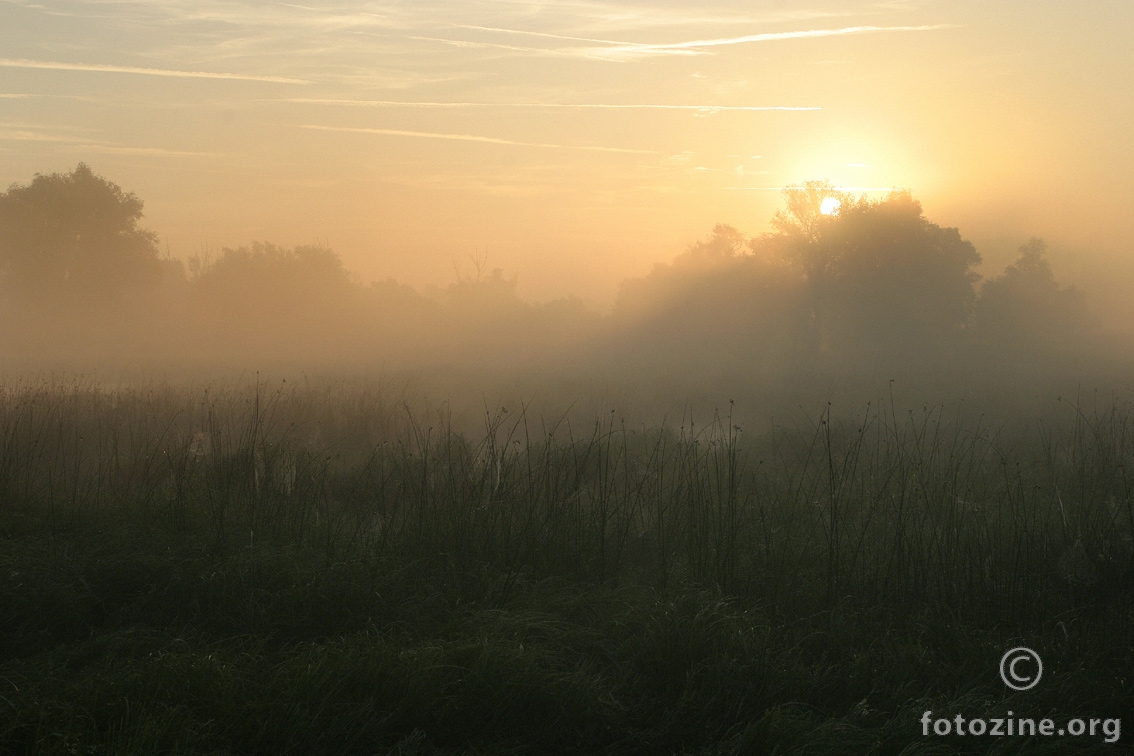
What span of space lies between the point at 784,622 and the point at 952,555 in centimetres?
164

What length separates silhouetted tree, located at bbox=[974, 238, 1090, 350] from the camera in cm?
4428

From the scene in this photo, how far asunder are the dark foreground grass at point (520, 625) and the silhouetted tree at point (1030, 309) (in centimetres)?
4044

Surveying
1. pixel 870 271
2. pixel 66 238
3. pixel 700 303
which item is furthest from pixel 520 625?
pixel 66 238

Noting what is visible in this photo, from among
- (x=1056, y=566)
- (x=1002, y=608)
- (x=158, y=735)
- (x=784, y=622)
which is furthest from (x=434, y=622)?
(x=1056, y=566)

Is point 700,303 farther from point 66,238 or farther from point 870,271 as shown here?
point 66,238

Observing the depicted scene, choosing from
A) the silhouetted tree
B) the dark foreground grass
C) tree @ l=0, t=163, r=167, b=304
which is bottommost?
the dark foreground grass

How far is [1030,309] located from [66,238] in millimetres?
52130

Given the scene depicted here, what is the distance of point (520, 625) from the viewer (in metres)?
5.07

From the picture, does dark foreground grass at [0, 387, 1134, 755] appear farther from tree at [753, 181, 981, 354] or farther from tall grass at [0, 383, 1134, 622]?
tree at [753, 181, 981, 354]

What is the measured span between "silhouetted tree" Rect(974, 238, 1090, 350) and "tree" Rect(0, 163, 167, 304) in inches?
1773

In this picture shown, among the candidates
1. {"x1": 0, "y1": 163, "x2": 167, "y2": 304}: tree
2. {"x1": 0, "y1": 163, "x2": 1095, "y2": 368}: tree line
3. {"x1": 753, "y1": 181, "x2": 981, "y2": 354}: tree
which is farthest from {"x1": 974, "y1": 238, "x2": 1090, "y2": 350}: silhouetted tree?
{"x1": 0, "y1": 163, "x2": 167, "y2": 304}: tree

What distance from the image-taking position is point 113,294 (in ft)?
150

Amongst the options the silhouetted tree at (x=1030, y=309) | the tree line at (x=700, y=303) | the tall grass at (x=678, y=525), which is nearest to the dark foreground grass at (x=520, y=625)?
the tall grass at (x=678, y=525)

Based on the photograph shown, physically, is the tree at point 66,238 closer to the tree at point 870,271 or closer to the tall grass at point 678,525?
the tree at point 870,271
